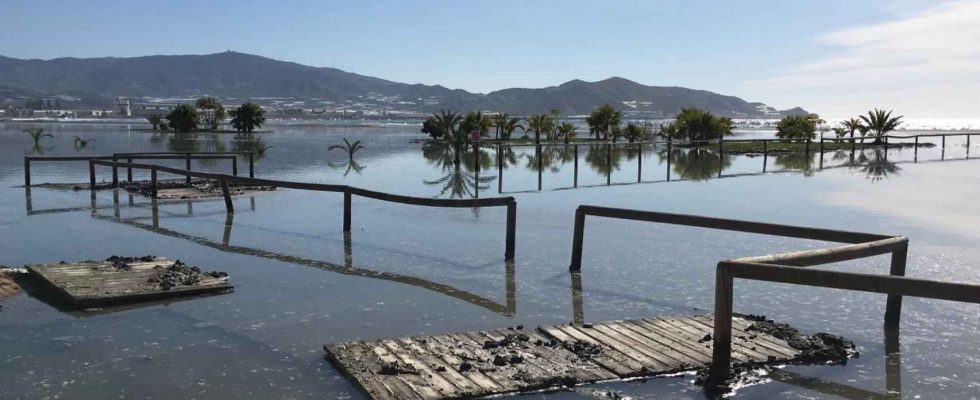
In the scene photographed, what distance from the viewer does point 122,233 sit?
14.0 m

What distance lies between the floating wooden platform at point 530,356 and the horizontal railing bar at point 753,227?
1.35 metres

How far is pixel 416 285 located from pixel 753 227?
152 inches

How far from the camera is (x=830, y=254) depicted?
710cm

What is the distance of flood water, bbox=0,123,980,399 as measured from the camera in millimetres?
6430

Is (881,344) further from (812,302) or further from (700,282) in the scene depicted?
(700,282)

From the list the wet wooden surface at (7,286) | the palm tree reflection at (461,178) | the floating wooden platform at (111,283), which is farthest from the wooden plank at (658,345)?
the palm tree reflection at (461,178)

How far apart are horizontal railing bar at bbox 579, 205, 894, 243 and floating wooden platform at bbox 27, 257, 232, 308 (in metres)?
4.71

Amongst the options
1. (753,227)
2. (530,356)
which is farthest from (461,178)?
(530,356)

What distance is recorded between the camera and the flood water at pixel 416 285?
21.1 ft

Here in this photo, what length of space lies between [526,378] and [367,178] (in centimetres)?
2227

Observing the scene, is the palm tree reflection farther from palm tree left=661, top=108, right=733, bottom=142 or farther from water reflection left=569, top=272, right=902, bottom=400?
palm tree left=661, top=108, right=733, bottom=142

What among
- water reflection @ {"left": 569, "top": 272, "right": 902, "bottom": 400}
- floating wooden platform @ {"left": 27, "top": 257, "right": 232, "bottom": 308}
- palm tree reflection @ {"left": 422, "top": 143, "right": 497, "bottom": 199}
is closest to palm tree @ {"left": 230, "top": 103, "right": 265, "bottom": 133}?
palm tree reflection @ {"left": 422, "top": 143, "right": 497, "bottom": 199}

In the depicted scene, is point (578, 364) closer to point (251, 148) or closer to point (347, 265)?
point (347, 265)

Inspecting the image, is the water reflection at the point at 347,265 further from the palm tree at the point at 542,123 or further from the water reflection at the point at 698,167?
the palm tree at the point at 542,123
